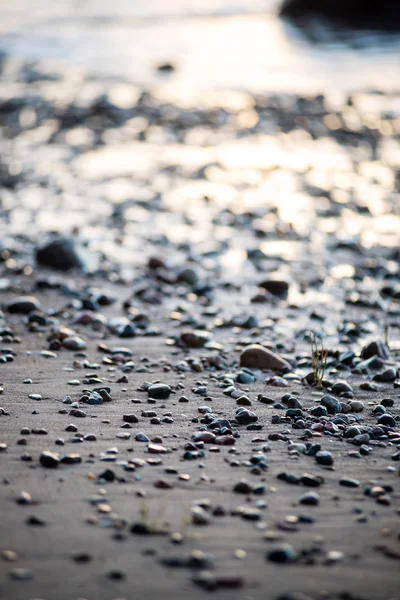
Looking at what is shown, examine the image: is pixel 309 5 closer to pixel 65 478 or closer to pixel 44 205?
pixel 44 205

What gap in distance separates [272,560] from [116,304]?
3.83 m

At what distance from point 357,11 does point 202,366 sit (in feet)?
96.0

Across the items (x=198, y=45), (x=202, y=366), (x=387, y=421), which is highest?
(x=198, y=45)

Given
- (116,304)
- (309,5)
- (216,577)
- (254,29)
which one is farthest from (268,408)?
(309,5)

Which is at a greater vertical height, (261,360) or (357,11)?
(357,11)

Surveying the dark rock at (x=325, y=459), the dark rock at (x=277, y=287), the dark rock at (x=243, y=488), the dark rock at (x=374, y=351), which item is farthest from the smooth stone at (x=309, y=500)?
the dark rock at (x=277, y=287)

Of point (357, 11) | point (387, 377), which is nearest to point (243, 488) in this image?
point (387, 377)

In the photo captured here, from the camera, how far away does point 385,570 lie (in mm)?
2768

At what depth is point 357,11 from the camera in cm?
3061

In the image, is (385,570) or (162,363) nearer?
(385,570)

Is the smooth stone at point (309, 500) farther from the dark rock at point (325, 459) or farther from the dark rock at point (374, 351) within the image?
the dark rock at point (374, 351)

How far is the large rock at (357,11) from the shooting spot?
98.0ft

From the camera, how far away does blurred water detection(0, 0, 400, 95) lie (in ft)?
63.6

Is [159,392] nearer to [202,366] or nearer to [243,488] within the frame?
[202,366]
